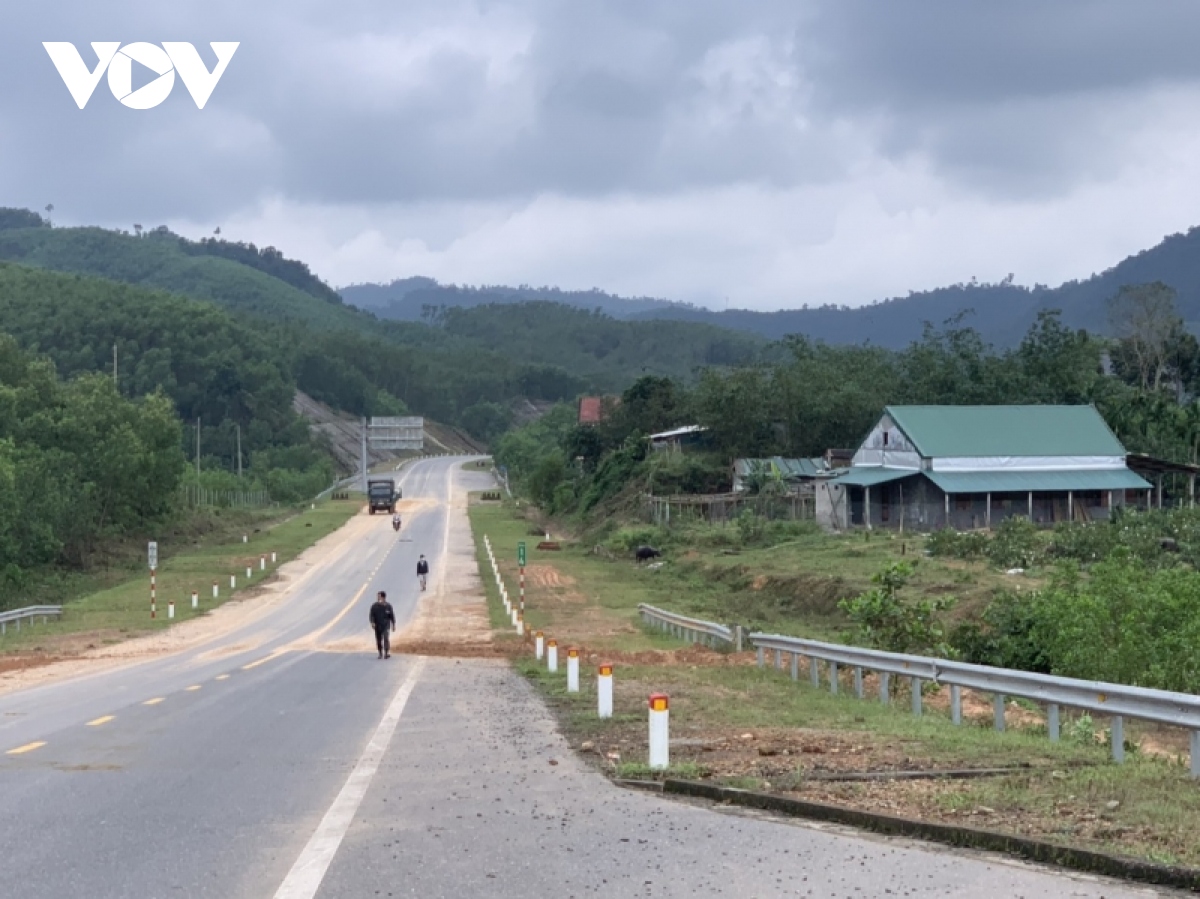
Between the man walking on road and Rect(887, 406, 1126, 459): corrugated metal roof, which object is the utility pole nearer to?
Rect(887, 406, 1126, 459): corrugated metal roof

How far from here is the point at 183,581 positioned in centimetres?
5819

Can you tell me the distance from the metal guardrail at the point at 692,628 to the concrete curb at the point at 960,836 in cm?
1719

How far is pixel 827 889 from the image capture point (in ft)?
25.8

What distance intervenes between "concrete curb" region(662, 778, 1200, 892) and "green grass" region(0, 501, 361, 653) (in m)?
27.9

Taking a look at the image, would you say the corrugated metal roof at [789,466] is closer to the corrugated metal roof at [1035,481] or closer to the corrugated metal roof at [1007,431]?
the corrugated metal roof at [1007,431]

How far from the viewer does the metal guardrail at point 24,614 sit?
40.6m

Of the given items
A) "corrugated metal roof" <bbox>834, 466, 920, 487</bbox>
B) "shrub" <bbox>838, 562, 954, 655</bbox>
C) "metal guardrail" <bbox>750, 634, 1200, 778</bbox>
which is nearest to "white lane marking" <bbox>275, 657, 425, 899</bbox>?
"metal guardrail" <bbox>750, 634, 1200, 778</bbox>

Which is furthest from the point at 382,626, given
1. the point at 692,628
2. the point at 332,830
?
the point at 332,830

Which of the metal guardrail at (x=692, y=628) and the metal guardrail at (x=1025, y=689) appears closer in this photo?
the metal guardrail at (x=1025, y=689)

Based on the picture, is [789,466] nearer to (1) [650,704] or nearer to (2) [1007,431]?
(2) [1007,431]

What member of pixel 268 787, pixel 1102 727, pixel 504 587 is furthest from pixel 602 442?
pixel 268 787

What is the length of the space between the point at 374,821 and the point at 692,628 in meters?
21.7

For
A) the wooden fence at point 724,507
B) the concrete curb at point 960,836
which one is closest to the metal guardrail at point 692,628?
the concrete curb at point 960,836

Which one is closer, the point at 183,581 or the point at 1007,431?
the point at 183,581
